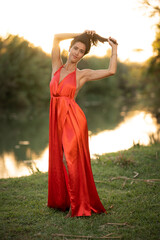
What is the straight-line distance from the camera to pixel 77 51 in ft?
11.9

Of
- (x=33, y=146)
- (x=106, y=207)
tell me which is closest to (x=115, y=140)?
(x=33, y=146)

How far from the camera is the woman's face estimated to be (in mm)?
3633

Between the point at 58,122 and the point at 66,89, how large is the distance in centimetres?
44

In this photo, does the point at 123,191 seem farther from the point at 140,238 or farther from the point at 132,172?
the point at 140,238

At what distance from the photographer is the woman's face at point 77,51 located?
3.63 m

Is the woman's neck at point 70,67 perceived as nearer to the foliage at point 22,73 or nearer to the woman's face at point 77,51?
the woman's face at point 77,51

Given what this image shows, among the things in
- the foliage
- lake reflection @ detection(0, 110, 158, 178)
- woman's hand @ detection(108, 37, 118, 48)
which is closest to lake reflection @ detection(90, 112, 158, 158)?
lake reflection @ detection(0, 110, 158, 178)

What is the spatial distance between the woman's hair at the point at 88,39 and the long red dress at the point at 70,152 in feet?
1.43

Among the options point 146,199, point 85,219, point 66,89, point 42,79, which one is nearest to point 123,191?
point 146,199

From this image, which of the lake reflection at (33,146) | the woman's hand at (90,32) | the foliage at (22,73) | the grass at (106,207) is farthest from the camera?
the foliage at (22,73)

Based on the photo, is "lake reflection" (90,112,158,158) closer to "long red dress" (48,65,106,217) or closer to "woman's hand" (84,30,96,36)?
"long red dress" (48,65,106,217)

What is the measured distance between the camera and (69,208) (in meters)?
3.94

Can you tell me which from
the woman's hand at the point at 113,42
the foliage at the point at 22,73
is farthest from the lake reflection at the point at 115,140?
the foliage at the point at 22,73

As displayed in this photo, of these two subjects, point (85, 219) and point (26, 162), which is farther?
point (26, 162)
